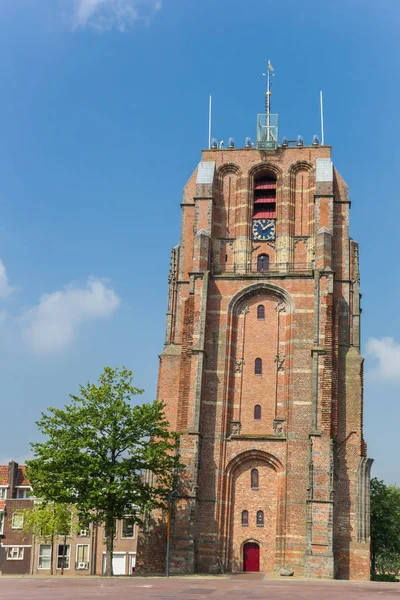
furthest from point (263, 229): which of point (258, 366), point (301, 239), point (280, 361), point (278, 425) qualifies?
point (278, 425)

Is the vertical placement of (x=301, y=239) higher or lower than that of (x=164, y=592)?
higher

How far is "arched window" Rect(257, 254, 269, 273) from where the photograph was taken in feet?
179

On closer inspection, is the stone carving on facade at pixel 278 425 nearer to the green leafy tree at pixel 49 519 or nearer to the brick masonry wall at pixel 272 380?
the brick masonry wall at pixel 272 380

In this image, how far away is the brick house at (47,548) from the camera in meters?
63.8

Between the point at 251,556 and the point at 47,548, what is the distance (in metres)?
23.9

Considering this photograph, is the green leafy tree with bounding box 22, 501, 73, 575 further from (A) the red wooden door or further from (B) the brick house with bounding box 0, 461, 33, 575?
(B) the brick house with bounding box 0, 461, 33, 575

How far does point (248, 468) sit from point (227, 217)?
18.4m

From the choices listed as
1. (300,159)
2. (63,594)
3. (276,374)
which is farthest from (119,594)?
(300,159)

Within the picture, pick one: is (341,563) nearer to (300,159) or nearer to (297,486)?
(297,486)

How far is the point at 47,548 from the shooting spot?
64562 millimetres

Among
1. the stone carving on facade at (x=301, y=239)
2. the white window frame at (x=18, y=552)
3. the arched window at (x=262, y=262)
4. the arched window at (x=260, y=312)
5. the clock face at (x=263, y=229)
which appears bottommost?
the white window frame at (x=18, y=552)

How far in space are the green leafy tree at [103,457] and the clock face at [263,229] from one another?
632 inches

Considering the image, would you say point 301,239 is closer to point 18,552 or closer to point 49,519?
point 49,519

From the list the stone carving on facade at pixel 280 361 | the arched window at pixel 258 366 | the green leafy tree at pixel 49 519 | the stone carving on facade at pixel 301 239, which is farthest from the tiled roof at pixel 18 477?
the stone carving on facade at pixel 301 239
